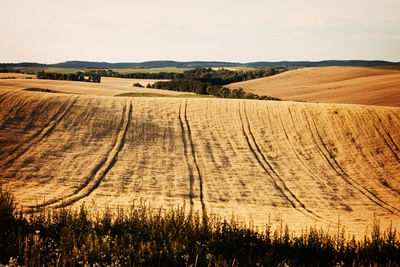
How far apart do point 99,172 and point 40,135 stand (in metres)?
8.85

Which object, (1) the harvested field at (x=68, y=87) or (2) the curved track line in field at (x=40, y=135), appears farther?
(1) the harvested field at (x=68, y=87)

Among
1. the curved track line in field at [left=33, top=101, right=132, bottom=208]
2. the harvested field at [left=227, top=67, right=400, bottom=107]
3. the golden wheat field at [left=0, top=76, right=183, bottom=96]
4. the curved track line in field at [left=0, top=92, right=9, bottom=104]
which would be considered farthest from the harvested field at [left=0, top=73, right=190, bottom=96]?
the harvested field at [left=227, top=67, right=400, bottom=107]

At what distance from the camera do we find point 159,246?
8.40 metres

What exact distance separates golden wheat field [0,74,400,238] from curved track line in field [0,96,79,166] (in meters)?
0.13

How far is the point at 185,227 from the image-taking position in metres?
9.50

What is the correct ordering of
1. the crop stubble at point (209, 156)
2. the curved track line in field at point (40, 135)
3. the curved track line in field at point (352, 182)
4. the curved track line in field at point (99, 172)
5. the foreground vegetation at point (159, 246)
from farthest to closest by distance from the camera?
the curved track line in field at point (40, 135) < the curved track line in field at point (352, 182) < the crop stubble at point (209, 156) < the curved track line in field at point (99, 172) < the foreground vegetation at point (159, 246)

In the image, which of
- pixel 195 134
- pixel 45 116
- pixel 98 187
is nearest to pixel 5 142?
pixel 45 116

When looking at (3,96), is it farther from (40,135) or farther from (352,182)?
(352,182)

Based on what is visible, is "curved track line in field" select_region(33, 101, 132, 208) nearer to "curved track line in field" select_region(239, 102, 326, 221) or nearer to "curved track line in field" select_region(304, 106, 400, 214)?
"curved track line in field" select_region(239, 102, 326, 221)

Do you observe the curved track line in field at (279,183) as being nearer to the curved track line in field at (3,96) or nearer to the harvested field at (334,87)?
the curved track line in field at (3,96)

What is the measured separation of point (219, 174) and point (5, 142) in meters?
16.9

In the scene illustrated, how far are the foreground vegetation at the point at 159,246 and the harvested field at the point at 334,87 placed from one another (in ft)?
149

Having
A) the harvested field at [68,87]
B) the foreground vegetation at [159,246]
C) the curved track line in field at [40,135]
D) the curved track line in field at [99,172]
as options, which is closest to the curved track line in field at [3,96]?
the curved track line in field at [40,135]

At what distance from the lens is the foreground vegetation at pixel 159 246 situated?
7.44 metres
